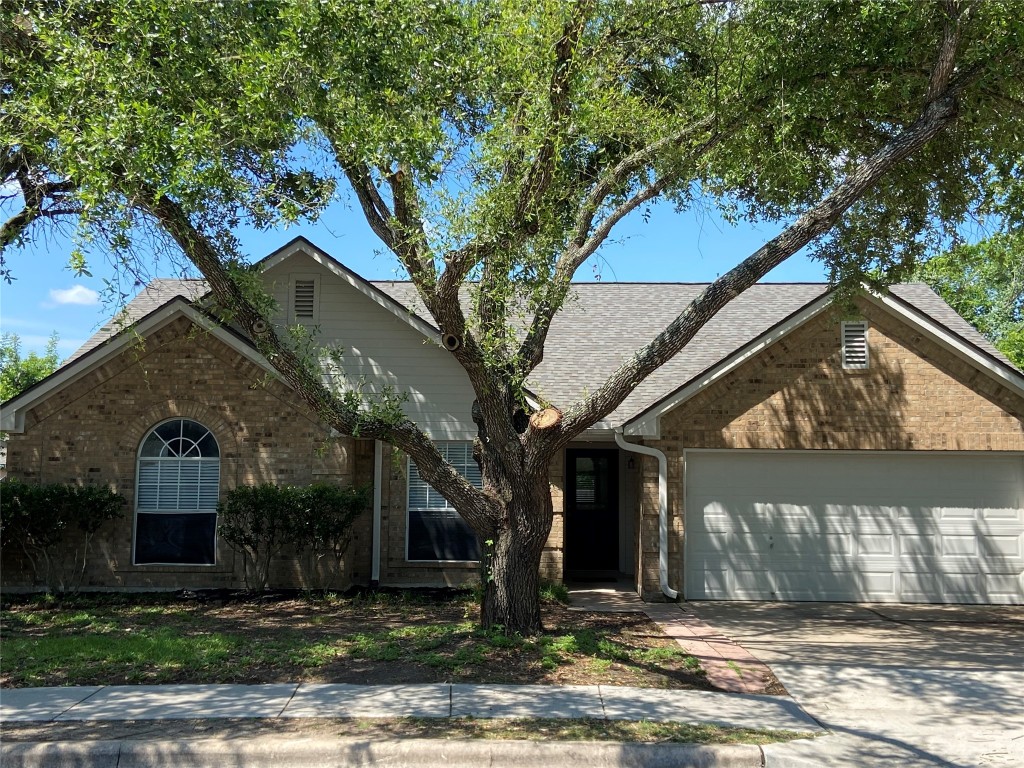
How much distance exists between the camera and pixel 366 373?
1354 centimetres

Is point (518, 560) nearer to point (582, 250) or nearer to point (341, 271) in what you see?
point (582, 250)

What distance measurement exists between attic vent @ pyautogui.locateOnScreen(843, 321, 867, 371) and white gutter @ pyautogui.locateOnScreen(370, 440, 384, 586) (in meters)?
7.27

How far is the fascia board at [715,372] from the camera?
1249 cm

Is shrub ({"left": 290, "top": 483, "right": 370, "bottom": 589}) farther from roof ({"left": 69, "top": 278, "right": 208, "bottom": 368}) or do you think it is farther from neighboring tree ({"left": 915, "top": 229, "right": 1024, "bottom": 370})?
neighboring tree ({"left": 915, "top": 229, "right": 1024, "bottom": 370})

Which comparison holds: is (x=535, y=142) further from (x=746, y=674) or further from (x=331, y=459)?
(x=331, y=459)

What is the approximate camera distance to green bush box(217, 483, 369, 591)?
12.3 metres

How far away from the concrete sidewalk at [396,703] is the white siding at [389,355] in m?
6.42

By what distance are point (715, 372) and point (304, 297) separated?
6.57 meters

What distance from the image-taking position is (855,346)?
41.9 ft

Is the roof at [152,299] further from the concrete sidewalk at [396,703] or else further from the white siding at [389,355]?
the concrete sidewalk at [396,703]

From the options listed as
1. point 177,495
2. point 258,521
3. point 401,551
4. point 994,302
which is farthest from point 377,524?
point 994,302

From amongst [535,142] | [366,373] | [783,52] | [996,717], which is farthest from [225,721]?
[783,52]

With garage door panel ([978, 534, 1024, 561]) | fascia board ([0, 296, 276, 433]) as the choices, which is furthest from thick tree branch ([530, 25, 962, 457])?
garage door panel ([978, 534, 1024, 561])

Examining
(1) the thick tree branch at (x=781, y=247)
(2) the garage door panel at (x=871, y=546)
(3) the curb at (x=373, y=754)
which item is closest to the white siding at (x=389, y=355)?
(1) the thick tree branch at (x=781, y=247)
